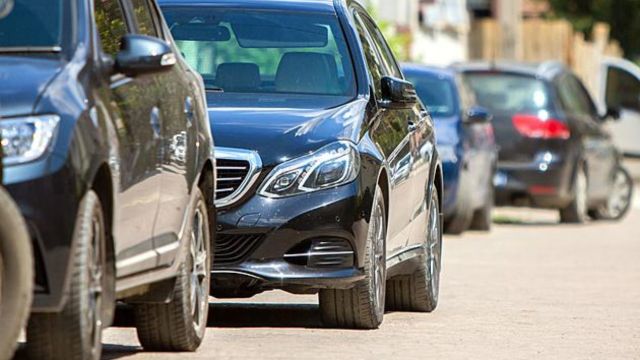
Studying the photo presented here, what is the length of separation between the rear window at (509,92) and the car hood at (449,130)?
9.40ft

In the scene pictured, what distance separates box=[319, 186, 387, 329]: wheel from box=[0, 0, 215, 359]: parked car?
1042 mm

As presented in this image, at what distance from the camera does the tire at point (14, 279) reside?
6.79 metres

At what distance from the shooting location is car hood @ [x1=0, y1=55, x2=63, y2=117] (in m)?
7.25

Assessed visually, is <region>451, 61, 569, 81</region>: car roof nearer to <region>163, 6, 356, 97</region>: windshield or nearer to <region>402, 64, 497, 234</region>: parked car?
<region>402, 64, 497, 234</region>: parked car

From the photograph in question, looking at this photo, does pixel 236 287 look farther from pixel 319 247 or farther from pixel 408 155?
pixel 408 155

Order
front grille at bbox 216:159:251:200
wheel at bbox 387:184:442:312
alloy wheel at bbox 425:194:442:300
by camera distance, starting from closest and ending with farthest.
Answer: front grille at bbox 216:159:251:200 → wheel at bbox 387:184:442:312 → alloy wheel at bbox 425:194:442:300

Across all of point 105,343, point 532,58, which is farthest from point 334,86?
point 532,58

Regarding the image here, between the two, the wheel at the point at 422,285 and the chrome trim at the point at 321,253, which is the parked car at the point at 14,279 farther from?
→ the wheel at the point at 422,285

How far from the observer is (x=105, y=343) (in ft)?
31.6

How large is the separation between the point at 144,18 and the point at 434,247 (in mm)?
3452

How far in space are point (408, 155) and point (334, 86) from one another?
587 mm

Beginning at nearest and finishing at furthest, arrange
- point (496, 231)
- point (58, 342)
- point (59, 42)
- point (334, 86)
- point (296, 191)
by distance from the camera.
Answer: point (58, 342) < point (59, 42) < point (296, 191) < point (334, 86) < point (496, 231)

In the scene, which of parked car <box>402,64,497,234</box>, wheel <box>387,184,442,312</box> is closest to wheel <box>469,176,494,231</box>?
parked car <box>402,64,497,234</box>

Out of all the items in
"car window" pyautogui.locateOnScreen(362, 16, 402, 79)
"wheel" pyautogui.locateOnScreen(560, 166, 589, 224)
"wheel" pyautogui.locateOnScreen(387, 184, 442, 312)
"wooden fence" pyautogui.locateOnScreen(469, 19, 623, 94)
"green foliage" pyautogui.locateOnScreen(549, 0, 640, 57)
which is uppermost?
"car window" pyautogui.locateOnScreen(362, 16, 402, 79)
